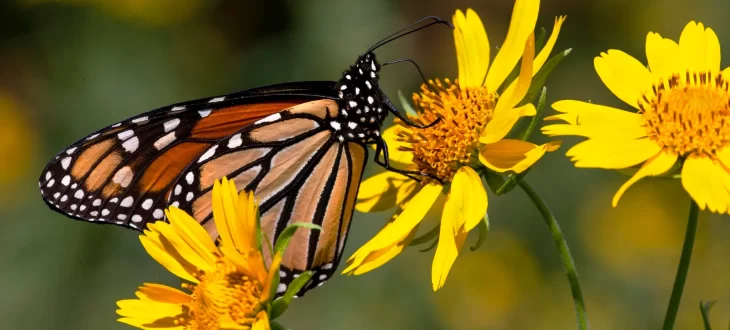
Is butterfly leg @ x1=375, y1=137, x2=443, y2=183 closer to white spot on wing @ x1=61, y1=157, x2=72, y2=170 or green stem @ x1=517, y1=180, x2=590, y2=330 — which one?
green stem @ x1=517, y1=180, x2=590, y2=330

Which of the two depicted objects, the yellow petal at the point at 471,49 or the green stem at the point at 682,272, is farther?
the yellow petal at the point at 471,49

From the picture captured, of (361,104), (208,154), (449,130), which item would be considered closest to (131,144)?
(208,154)

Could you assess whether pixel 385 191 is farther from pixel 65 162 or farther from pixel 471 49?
pixel 65 162

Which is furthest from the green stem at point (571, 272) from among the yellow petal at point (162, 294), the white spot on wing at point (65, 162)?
the white spot on wing at point (65, 162)

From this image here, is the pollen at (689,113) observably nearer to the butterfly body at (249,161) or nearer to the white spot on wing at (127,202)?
the butterfly body at (249,161)

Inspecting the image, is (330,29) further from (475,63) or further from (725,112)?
(725,112)

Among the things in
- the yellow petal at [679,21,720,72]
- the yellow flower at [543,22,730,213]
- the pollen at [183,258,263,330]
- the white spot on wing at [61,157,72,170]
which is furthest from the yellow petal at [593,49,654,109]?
the white spot on wing at [61,157,72,170]

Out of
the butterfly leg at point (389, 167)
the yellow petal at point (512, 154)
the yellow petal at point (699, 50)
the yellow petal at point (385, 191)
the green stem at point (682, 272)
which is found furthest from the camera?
the yellow petal at point (385, 191)
